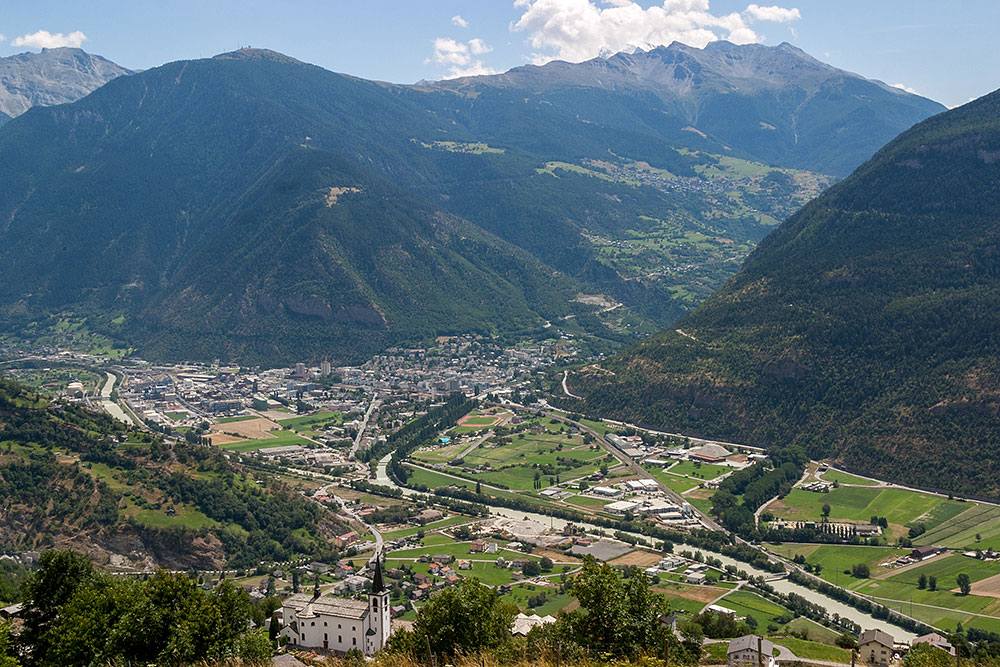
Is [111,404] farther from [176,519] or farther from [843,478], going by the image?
[843,478]

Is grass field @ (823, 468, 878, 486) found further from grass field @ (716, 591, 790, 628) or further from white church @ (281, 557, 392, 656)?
white church @ (281, 557, 392, 656)

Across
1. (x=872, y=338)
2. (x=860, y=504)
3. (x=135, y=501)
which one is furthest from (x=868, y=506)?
(x=135, y=501)

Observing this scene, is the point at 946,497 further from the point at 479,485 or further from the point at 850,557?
the point at 479,485

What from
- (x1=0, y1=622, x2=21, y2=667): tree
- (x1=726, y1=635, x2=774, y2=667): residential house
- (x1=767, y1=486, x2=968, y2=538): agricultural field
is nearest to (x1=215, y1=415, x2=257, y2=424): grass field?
(x1=767, y1=486, x2=968, y2=538): agricultural field

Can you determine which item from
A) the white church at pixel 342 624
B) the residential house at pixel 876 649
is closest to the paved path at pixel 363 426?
the white church at pixel 342 624

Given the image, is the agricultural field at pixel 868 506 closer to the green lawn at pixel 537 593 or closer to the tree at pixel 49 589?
the green lawn at pixel 537 593
